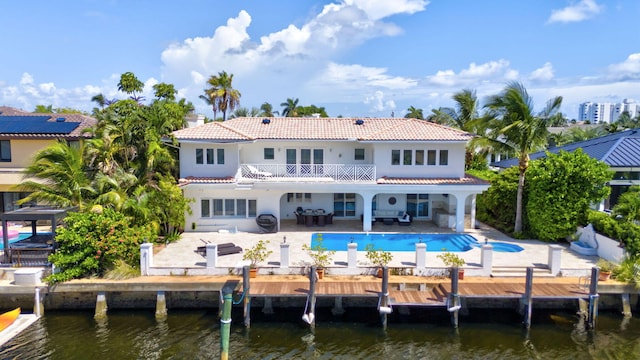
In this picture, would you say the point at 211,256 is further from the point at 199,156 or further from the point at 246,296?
the point at 199,156

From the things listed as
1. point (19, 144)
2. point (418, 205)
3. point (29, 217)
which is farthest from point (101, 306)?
point (418, 205)

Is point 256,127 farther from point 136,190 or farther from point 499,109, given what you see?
point 499,109

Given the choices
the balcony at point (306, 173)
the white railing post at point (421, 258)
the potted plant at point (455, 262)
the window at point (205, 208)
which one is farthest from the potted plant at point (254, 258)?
the window at point (205, 208)

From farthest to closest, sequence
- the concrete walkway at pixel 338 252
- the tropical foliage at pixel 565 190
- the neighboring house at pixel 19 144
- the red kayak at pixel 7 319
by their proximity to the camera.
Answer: the neighboring house at pixel 19 144 < the tropical foliage at pixel 565 190 < the concrete walkway at pixel 338 252 < the red kayak at pixel 7 319

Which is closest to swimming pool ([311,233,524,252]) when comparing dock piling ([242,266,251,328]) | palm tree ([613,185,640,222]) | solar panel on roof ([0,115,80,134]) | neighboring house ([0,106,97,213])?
palm tree ([613,185,640,222])

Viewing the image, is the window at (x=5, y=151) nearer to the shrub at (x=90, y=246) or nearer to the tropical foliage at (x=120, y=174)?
the tropical foliage at (x=120, y=174)

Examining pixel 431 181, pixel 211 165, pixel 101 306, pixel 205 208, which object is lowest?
pixel 101 306
